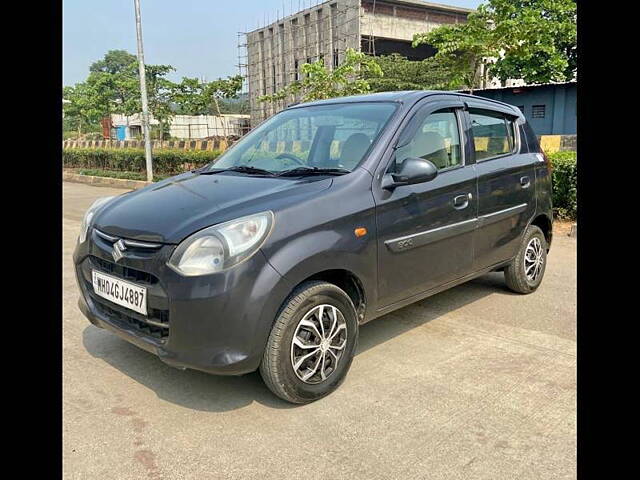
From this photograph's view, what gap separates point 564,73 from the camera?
86.8 feet

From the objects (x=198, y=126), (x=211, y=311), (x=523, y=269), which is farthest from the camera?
(x=198, y=126)

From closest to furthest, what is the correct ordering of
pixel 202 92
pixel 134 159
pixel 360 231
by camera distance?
pixel 360 231 → pixel 134 159 → pixel 202 92

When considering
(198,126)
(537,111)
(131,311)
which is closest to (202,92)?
(198,126)

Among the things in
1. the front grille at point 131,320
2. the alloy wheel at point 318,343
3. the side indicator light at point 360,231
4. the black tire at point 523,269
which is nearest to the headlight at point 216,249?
the front grille at point 131,320

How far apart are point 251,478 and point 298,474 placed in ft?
0.68

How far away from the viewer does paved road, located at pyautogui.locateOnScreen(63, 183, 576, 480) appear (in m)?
2.47

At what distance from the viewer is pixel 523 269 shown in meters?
4.80

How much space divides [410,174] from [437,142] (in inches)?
28.7

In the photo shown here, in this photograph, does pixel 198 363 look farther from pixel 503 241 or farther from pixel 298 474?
pixel 503 241

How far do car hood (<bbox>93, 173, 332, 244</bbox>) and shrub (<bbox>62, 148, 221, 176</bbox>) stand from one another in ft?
37.3

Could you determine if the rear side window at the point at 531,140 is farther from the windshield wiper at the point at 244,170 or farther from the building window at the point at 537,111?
the building window at the point at 537,111

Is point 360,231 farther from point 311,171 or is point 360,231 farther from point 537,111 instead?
point 537,111
